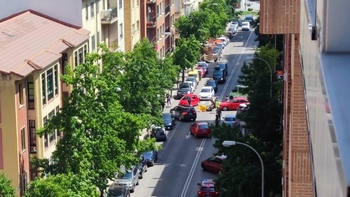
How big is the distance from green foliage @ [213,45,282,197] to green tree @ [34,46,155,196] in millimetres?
5149

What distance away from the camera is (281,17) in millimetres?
17547

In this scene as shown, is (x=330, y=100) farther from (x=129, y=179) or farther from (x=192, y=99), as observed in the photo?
(x=192, y=99)

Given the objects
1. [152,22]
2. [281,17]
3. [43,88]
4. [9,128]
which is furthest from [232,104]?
[281,17]

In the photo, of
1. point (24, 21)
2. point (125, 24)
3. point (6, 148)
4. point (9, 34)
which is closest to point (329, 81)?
point (6, 148)

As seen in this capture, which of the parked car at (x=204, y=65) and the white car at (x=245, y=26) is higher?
the parked car at (x=204, y=65)

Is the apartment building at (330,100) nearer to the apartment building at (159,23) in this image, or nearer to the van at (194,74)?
the apartment building at (159,23)

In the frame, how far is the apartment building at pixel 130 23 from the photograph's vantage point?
3036 inches

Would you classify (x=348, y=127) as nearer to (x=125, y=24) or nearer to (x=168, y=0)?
(x=125, y=24)

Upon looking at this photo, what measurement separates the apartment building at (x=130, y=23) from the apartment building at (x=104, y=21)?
1706 millimetres

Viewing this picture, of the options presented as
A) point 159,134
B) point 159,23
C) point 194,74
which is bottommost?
point 194,74

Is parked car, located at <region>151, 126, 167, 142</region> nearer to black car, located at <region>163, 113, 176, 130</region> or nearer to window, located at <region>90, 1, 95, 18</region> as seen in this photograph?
black car, located at <region>163, 113, 176, 130</region>

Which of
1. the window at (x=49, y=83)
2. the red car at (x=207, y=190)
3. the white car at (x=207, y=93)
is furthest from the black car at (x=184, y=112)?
the window at (x=49, y=83)

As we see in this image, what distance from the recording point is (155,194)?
52.5 m

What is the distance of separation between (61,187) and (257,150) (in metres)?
9.62
